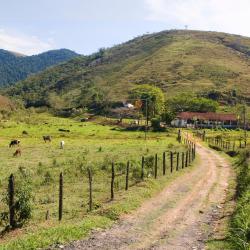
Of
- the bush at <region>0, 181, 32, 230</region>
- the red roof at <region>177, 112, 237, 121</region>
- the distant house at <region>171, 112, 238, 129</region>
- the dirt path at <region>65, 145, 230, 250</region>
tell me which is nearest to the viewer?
the dirt path at <region>65, 145, 230, 250</region>

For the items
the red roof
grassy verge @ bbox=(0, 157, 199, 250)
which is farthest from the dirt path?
the red roof

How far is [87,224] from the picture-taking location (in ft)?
62.7

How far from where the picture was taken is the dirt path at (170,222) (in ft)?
57.1

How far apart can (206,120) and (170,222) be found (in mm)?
139190

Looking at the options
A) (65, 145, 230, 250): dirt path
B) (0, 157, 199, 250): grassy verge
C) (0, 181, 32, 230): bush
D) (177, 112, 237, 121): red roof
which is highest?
(177, 112, 237, 121): red roof

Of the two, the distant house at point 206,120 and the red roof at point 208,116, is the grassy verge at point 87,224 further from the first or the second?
the red roof at point 208,116

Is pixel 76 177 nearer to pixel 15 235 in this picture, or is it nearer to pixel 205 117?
pixel 15 235

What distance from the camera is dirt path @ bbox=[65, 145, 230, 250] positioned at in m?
17.4

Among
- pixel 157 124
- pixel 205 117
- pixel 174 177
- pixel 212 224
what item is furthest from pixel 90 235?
pixel 205 117

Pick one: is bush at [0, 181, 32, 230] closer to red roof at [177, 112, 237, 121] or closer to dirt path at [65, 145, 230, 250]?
dirt path at [65, 145, 230, 250]

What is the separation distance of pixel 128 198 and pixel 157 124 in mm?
91529

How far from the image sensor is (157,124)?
116m

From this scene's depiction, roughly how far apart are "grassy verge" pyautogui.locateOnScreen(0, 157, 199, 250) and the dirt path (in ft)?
1.41

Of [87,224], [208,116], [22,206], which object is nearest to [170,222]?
[87,224]
